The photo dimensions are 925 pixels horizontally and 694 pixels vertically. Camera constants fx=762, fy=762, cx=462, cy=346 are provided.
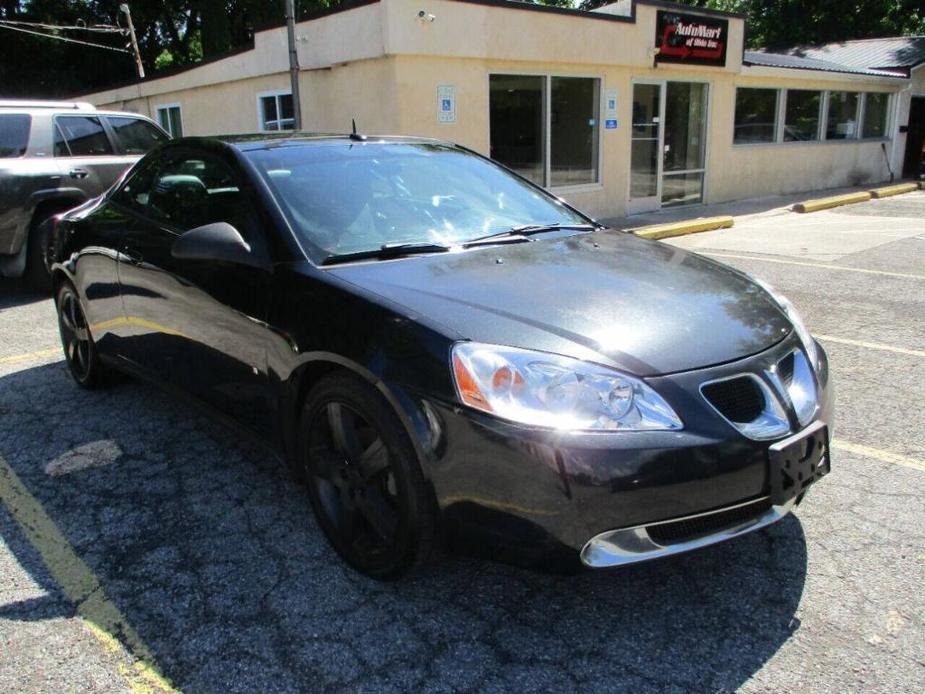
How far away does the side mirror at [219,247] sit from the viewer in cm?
298

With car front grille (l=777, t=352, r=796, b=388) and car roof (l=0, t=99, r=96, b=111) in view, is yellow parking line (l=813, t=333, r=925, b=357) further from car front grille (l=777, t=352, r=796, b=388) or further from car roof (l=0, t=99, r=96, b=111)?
car roof (l=0, t=99, r=96, b=111)

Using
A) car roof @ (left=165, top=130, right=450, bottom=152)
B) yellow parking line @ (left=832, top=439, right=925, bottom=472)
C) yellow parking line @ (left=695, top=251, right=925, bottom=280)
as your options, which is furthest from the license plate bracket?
yellow parking line @ (left=695, top=251, right=925, bottom=280)

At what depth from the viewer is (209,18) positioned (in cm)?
2772

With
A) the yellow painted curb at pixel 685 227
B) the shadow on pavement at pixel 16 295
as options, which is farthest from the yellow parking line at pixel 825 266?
the shadow on pavement at pixel 16 295

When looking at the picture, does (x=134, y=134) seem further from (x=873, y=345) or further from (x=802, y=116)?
(x=802, y=116)

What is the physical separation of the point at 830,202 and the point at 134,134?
1256 cm

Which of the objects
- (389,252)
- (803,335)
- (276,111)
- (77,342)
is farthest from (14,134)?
(803,335)

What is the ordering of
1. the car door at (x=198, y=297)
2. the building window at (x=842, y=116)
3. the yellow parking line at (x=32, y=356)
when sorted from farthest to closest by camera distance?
the building window at (x=842, y=116), the yellow parking line at (x=32, y=356), the car door at (x=198, y=297)

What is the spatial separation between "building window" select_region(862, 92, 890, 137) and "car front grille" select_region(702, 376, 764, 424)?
19659 millimetres

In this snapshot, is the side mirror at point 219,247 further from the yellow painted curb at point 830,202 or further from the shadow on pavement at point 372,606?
the yellow painted curb at point 830,202

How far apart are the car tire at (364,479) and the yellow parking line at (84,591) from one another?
29.0 inches

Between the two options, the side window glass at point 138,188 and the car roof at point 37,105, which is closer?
the side window glass at point 138,188

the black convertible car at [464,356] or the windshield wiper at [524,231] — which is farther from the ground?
the windshield wiper at [524,231]

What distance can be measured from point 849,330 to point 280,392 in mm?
4722
